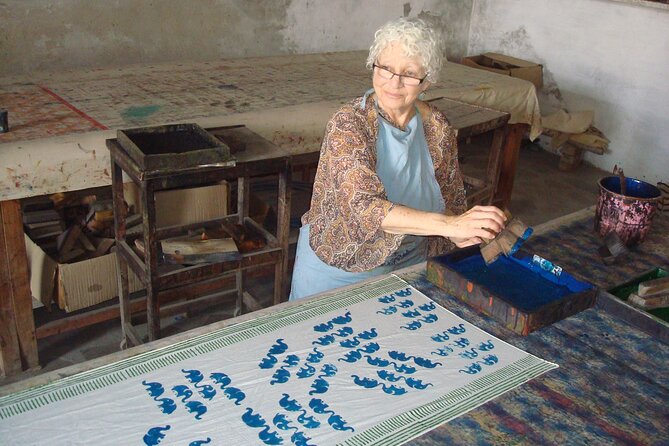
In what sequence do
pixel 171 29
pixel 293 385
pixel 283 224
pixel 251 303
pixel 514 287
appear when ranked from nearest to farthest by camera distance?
pixel 293 385, pixel 514 287, pixel 283 224, pixel 251 303, pixel 171 29

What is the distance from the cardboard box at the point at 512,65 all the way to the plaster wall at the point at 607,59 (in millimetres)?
243

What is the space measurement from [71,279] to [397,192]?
1.58 meters

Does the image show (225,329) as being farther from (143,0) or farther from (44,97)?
(143,0)

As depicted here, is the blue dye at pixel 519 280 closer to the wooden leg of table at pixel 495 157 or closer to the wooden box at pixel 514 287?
the wooden box at pixel 514 287

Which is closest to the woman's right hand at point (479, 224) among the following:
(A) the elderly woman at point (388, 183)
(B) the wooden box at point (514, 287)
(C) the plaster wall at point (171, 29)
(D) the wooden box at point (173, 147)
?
(A) the elderly woman at point (388, 183)

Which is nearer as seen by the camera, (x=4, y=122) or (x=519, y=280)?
(x=519, y=280)

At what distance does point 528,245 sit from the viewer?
220 centimetres

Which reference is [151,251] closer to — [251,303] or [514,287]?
[251,303]

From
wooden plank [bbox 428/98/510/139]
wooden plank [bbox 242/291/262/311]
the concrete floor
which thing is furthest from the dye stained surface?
wooden plank [bbox 242/291/262/311]

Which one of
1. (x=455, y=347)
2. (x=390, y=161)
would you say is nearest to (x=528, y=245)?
(x=390, y=161)

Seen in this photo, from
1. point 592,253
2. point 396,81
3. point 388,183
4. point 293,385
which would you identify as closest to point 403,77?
point 396,81

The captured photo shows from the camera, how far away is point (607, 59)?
566 cm

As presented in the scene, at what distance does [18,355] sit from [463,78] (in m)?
3.19

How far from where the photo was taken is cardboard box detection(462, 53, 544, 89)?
19.1ft
